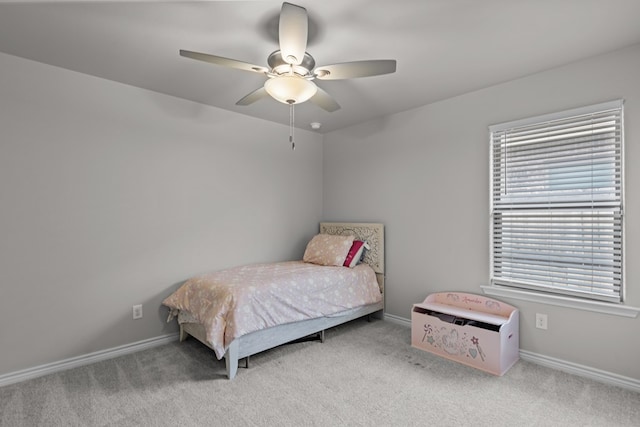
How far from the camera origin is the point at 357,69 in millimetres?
1949

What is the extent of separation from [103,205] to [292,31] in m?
2.16

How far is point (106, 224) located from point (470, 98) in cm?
344

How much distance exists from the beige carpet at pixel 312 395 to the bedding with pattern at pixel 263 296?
1.16ft

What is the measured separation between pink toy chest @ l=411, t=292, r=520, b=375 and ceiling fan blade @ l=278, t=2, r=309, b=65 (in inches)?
93.4

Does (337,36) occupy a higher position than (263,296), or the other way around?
(337,36)

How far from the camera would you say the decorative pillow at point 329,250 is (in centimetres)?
356

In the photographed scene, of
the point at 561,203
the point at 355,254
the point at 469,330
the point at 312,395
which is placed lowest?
the point at 312,395

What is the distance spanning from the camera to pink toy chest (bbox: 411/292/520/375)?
8.19ft

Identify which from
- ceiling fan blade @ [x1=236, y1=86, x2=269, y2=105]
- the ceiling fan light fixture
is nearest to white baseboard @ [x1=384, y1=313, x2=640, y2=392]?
the ceiling fan light fixture

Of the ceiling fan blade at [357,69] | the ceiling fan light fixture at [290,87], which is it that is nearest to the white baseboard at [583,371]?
the ceiling fan blade at [357,69]

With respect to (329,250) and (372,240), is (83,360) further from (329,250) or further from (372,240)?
(372,240)

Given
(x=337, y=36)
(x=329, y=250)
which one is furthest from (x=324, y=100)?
(x=329, y=250)

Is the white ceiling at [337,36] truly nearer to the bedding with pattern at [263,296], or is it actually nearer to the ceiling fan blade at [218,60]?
the ceiling fan blade at [218,60]

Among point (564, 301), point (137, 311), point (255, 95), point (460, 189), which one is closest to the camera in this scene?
point (255, 95)
